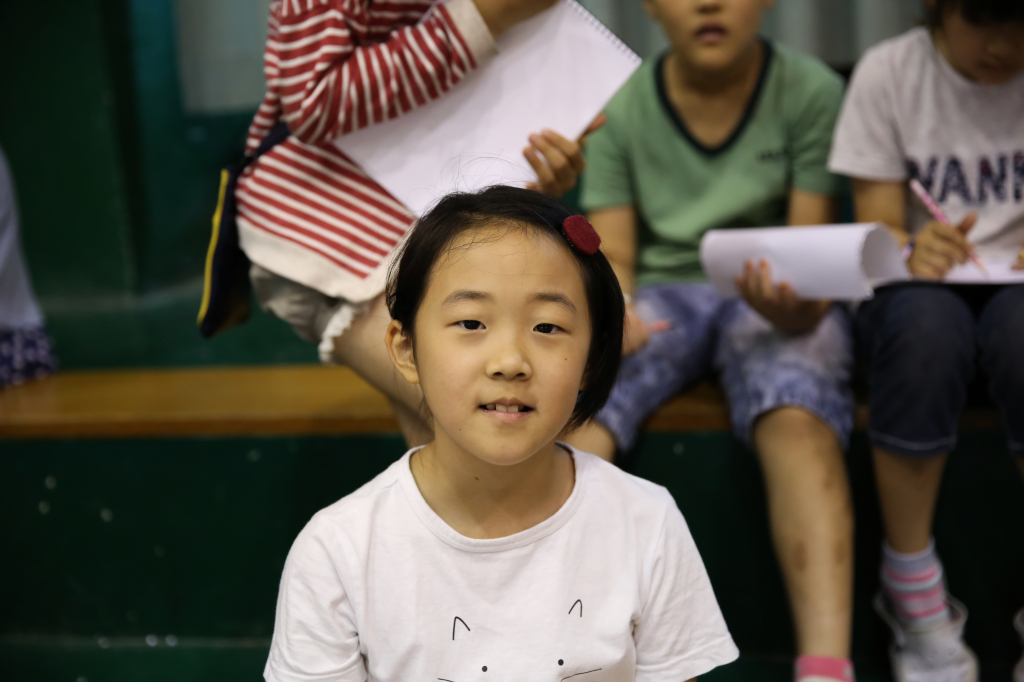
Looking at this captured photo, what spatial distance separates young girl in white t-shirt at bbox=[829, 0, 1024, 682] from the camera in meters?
1.19

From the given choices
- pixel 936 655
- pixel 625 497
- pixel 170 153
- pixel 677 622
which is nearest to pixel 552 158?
pixel 625 497

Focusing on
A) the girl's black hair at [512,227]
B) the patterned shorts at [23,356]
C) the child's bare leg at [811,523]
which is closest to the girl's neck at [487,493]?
the girl's black hair at [512,227]

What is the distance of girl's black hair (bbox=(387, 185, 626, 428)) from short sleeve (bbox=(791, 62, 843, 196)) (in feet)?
2.32

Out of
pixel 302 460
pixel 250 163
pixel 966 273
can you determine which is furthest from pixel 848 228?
pixel 302 460

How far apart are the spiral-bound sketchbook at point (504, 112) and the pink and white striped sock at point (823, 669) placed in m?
0.63

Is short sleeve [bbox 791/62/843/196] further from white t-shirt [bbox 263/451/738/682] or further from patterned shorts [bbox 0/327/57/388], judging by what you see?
patterned shorts [bbox 0/327/57/388]

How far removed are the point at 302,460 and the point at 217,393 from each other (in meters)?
0.22

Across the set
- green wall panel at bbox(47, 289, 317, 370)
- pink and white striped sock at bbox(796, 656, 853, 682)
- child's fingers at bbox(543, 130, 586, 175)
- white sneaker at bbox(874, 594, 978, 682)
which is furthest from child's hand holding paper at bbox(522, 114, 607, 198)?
green wall panel at bbox(47, 289, 317, 370)

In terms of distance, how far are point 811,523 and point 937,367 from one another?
0.24 metres

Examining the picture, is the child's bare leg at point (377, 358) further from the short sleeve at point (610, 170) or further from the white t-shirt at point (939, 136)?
the white t-shirt at point (939, 136)

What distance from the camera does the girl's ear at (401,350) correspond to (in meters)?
0.87

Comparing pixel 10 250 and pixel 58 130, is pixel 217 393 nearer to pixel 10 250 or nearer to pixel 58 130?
pixel 10 250

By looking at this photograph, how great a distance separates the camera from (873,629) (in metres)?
1.38

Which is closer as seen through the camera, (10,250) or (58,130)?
(10,250)
